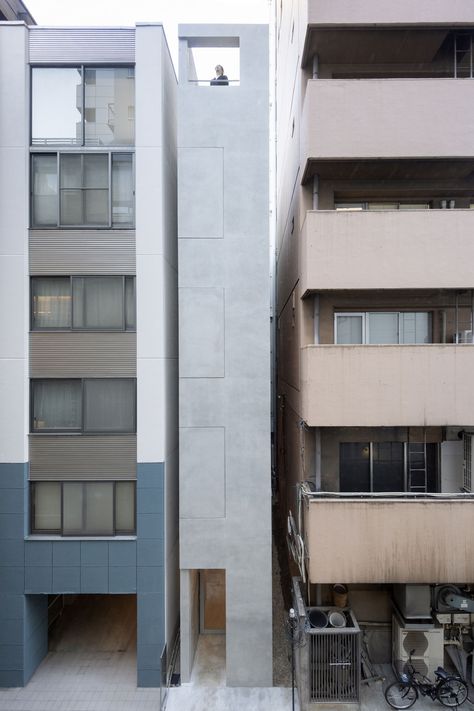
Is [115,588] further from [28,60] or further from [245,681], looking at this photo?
[28,60]

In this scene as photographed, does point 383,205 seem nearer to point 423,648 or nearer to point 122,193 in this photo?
point 122,193

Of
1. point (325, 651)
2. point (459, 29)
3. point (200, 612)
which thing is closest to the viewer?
point (325, 651)

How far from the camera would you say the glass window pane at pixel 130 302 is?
918 cm

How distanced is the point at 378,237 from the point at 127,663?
35.8 feet

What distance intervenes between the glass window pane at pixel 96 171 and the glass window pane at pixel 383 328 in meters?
6.73

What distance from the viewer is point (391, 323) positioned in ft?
30.2

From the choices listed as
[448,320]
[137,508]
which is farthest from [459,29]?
[137,508]

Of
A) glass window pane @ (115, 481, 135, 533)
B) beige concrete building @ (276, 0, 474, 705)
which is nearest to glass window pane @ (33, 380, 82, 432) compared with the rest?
glass window pane @ (115, 481, 135, 533)

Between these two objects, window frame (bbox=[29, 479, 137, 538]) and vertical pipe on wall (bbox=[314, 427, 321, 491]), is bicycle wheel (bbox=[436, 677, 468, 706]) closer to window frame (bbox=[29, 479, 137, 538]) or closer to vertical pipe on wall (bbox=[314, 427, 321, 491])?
vertical pipe on wall (bbox=[314, 427, 321, 491])

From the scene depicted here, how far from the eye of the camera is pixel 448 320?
904 cm

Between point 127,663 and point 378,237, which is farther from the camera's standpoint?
point 127,663

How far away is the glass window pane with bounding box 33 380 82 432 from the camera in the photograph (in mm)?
9172

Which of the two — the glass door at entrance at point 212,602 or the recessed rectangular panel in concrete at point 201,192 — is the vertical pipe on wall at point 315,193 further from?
the glass door at entrance at point 212,602

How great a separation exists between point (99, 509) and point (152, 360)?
3507mm
